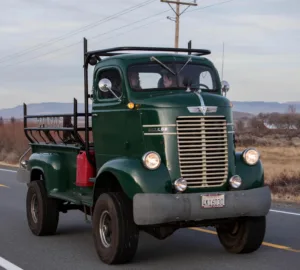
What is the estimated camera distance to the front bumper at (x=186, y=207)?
7.60 m

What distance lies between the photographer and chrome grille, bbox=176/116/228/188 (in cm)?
808

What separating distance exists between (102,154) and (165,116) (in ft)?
4.38

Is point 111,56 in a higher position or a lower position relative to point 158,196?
higher

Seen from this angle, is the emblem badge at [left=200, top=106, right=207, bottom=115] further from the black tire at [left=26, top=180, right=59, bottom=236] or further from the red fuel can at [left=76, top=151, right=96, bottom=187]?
the black tire at [left=26, top=180, right=59, bottom=236]

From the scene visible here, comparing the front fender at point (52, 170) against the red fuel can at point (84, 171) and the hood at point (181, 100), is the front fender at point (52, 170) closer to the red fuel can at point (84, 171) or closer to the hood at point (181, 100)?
the red fuel can at point (84, 171)

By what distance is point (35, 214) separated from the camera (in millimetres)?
10820

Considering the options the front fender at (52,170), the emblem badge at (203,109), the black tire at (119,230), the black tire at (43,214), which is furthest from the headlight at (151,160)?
the black tire at (43,214)

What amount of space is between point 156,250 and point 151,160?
1753mm

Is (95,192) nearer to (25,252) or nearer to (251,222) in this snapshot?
(25,252)

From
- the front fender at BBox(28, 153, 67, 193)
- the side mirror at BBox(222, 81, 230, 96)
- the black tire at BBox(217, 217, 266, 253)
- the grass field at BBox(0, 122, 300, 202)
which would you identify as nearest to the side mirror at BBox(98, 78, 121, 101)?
the side mirror at BBox(222, 81, 230, 96)

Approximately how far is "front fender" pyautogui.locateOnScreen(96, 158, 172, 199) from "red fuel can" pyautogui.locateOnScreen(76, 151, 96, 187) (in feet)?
4.34

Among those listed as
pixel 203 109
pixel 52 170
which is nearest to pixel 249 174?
pixel 203 109

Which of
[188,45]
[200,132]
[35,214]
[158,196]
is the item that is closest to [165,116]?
[200,132]

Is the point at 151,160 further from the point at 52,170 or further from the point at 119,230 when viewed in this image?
the point at 52,170
